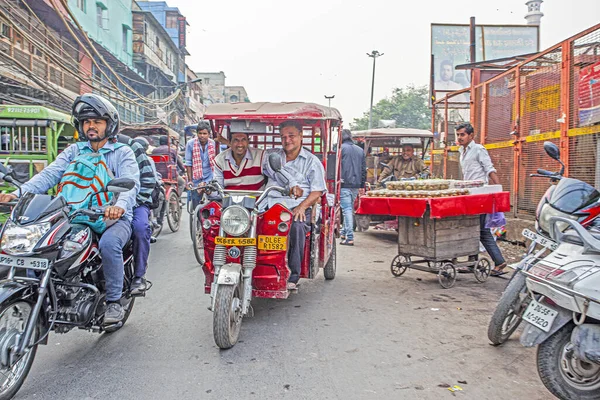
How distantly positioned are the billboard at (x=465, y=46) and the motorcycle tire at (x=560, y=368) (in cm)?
1682

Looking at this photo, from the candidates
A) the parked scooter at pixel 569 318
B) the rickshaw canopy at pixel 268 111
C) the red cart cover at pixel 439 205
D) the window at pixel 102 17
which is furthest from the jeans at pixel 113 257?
the window at pixel 102 17

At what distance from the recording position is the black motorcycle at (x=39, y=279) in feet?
8.92

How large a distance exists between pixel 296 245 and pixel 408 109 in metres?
48.4

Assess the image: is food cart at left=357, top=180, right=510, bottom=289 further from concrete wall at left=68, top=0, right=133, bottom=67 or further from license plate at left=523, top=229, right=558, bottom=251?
concrete wall at left=68, top=0, right=133, bottom=67

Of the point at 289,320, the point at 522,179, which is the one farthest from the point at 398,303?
Answer: the point at 522,179

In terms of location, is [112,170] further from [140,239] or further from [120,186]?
[120,186]

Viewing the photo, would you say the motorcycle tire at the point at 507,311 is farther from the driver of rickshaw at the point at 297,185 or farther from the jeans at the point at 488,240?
the jeans at the point at 488,240

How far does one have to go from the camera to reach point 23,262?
9.06 ft

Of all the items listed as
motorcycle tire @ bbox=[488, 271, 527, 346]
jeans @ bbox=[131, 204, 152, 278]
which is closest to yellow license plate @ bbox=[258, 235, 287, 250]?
jeans @ bbox=[131, 204, 152, 278]

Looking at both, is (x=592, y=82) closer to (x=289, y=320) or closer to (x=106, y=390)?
(x=289, y=320)

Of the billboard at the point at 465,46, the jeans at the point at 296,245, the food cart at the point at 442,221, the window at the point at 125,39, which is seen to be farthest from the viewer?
the window at the point at 125,39

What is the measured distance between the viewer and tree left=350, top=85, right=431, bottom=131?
50125mm

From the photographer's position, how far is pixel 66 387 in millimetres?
3023

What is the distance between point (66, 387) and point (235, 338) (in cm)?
119
